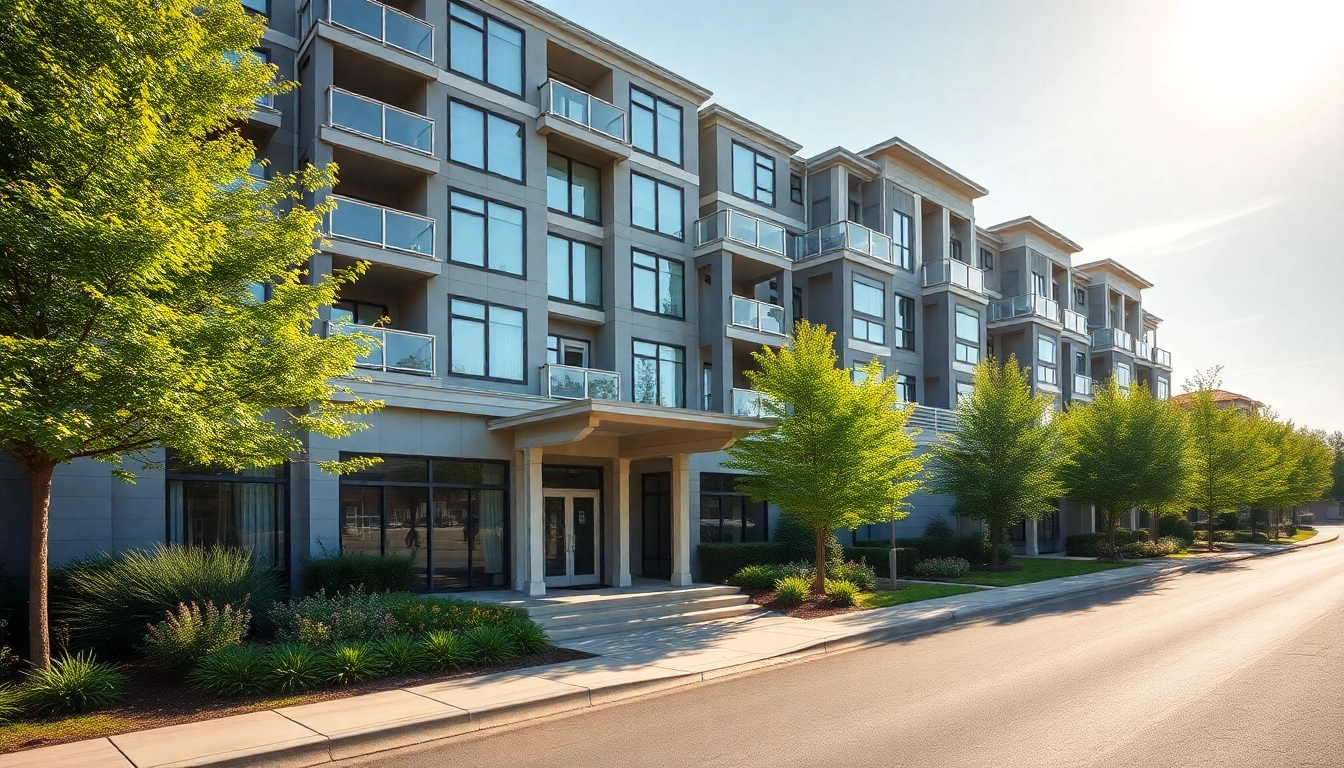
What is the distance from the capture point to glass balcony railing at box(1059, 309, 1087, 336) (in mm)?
43875

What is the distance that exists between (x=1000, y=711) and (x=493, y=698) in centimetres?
596

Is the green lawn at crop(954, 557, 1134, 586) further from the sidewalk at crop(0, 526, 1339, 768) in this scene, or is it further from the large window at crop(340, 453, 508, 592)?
the large window at crop(340, 453, 508, 592)

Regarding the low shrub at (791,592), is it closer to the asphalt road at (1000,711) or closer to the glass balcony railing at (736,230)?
the asphalt road at (1000,711)

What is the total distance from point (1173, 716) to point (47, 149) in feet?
44.2

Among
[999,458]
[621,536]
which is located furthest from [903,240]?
[621,536]

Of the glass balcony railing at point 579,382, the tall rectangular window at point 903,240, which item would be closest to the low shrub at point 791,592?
the glass balcony railing at point 579,382

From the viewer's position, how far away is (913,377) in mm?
35219

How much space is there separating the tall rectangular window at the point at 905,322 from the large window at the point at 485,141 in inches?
709

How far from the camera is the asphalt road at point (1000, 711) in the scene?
8266 mm

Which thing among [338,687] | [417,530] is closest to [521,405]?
[417,530]

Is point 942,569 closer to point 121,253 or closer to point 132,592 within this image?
point 132,592

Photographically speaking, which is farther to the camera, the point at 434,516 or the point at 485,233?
the point at 485,233

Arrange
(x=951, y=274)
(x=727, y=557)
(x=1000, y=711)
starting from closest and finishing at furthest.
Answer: (x=1000, y=711) < (x=727, y=557) < (x=951, y=274)

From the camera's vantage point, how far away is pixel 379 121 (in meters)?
19.5
